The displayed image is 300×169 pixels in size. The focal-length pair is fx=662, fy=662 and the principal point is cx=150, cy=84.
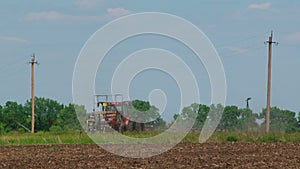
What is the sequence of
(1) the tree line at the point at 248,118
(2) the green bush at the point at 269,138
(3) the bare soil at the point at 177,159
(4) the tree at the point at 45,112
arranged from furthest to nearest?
(4) the tree at the point at 45,112, (1) the tree line at the point at 248,118, (2) the green bush at the point at 269,138, (3) the bare soil at the point at 177,159

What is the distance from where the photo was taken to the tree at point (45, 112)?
56.6 meters

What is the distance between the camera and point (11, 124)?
56.3 meters

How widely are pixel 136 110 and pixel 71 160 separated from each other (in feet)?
55.8

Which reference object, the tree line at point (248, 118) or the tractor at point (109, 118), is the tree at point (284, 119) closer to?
the tree line at point (248, 118)

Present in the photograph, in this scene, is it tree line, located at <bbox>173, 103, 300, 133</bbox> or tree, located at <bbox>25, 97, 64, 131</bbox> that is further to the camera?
tree, located at <bbox>25, 97, 64, 131</bbox>

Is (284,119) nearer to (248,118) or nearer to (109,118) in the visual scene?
(248,118)

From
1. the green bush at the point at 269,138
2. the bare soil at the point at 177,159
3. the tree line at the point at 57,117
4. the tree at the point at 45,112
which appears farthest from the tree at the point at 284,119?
the bare soil at the point at 177,159

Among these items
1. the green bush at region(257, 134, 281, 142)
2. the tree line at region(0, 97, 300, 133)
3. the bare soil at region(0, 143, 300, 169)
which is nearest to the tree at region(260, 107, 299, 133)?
the tree line at region(0, 97, 300, 133)

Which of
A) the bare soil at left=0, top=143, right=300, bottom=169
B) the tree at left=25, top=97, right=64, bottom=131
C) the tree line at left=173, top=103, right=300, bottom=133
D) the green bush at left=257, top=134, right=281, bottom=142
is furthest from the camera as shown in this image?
the tree at left=25, top=97, right=64, bottom=131

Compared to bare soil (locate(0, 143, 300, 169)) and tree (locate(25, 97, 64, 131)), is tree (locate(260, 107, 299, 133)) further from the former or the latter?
bare soil (locate(0, 143, 300, 169))

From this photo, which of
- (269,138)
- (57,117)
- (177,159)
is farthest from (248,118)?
(177,159)

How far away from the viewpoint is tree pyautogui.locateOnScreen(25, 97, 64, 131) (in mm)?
56562

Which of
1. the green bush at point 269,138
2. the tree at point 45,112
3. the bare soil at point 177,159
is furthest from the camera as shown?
the tree at point 45,112

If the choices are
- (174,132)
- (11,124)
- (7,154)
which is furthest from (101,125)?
(11,124)
